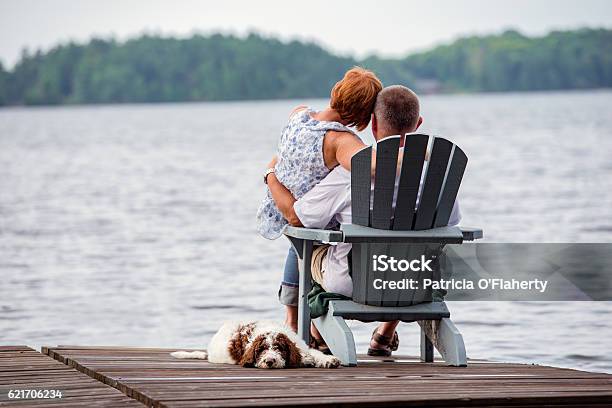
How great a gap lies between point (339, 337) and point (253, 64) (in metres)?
104

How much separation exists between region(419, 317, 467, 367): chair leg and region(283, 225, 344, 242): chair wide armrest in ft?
2.06

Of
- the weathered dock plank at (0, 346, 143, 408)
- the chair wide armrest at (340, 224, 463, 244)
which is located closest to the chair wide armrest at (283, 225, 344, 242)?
the chair wide armrest at (340, 224, 463, 244)

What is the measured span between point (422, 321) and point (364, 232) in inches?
23.9

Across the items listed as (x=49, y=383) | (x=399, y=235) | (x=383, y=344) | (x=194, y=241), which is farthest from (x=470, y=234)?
(x=194, y=241)

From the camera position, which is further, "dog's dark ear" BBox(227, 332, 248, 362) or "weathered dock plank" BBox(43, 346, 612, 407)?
"dog's dark ear" BBox(227, 332, 248, 362)

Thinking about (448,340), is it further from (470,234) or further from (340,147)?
(340,147)

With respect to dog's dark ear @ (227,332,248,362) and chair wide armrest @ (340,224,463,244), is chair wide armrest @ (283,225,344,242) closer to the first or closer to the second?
chair wide armrest @ (340,224,463,244)

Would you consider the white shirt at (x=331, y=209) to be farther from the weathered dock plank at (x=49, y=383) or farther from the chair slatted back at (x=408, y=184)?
the weathered dock plank at (x=49, y=383)

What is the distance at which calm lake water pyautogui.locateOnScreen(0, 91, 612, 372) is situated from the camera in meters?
9.42

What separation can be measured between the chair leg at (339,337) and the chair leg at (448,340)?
0.41 meters

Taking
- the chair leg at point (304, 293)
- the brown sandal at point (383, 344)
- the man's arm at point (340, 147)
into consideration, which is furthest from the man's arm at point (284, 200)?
the brown sandal at point (383, 344)

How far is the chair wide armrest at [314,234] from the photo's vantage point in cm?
500

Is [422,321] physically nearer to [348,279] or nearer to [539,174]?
[348,279]

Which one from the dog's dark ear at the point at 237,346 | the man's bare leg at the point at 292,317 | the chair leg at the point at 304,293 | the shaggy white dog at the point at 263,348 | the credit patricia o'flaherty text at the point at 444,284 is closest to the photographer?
the shaggy white dog at the point at 263,348
